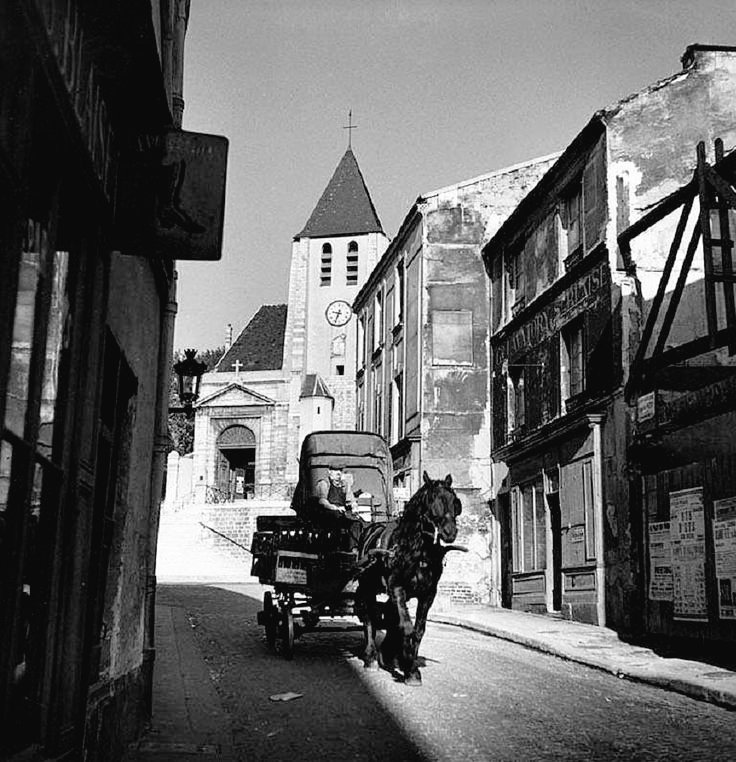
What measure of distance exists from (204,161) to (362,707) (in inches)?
223

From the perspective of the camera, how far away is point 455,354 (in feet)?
84.8

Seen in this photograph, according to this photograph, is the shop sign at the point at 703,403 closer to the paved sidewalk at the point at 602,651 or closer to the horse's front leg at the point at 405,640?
the paved sidewalk at the point at 602,651

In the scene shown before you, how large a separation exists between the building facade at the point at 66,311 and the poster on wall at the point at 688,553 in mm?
8932

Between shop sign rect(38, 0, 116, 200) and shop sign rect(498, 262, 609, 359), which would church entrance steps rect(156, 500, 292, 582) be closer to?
shop sign rect(498, 262, 609, 359)

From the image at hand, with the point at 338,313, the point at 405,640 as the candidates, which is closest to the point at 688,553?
the point at 405,640

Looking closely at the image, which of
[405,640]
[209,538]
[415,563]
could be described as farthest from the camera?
[209,538]

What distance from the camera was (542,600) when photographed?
2027 centimetres

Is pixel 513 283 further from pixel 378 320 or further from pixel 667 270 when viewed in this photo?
pixel 667 270

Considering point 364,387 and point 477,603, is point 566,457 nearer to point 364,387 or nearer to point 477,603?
point 477,603

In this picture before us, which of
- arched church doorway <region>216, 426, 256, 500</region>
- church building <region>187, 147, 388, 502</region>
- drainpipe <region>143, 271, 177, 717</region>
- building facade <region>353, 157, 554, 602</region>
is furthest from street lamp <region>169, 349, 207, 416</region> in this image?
arched church doorway <region>216, 426, 256, 500</region>

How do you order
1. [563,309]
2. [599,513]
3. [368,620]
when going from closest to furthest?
[368,620], [599,513], [563,309]

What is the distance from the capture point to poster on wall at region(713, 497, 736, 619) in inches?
458

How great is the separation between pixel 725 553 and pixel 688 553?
109 cm

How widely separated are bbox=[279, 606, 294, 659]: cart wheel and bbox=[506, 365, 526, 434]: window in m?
11.7
